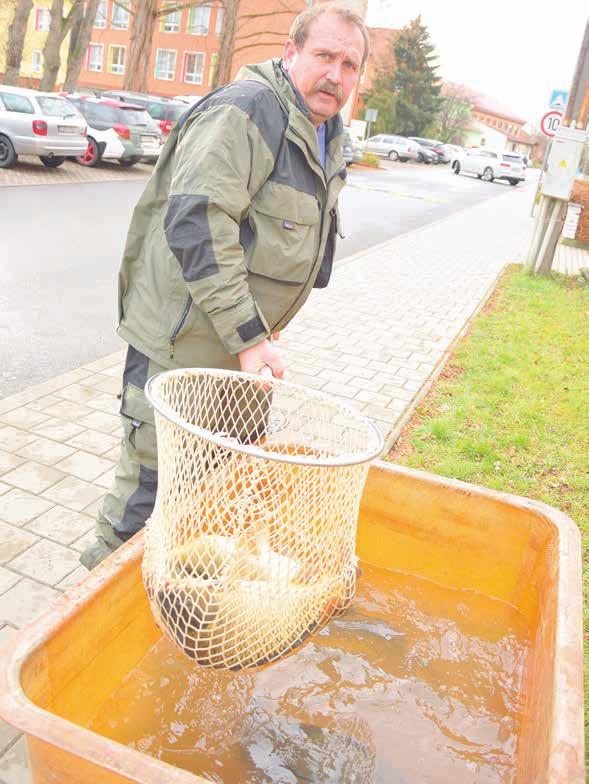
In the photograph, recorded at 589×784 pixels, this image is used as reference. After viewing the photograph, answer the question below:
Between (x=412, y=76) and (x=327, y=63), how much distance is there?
193 feet

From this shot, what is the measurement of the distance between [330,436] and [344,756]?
0.92 meters

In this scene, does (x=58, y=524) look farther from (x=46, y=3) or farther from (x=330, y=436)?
(x=46, y=3)

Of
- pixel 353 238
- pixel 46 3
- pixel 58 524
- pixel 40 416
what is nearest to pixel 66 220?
pixel 353 238

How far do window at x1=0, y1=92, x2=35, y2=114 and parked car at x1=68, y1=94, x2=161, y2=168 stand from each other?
95.9 inches

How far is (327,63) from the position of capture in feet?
7.52

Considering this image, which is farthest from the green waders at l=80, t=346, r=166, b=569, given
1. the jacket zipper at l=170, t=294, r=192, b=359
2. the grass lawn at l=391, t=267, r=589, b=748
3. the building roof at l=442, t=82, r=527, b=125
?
the building roof at l=442, t=82, r=527, b=125

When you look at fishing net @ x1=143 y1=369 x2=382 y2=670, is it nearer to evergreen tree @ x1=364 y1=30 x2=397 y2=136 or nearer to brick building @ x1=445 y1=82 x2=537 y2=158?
evergreen tree @ x1=364 y1=30 x2=397 y2=136

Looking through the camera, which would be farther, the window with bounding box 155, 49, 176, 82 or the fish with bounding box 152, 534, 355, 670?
the window with bounding box 155, 49, 176, 82

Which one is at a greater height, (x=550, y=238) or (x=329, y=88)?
(x=329, y=88)

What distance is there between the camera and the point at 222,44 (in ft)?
91.0

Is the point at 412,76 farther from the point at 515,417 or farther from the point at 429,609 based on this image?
the point at 429,609

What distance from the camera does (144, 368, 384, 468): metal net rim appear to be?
148 cm

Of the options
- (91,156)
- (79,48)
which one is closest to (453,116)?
(79,48)

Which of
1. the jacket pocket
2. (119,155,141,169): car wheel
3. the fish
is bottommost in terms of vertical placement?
the fish
